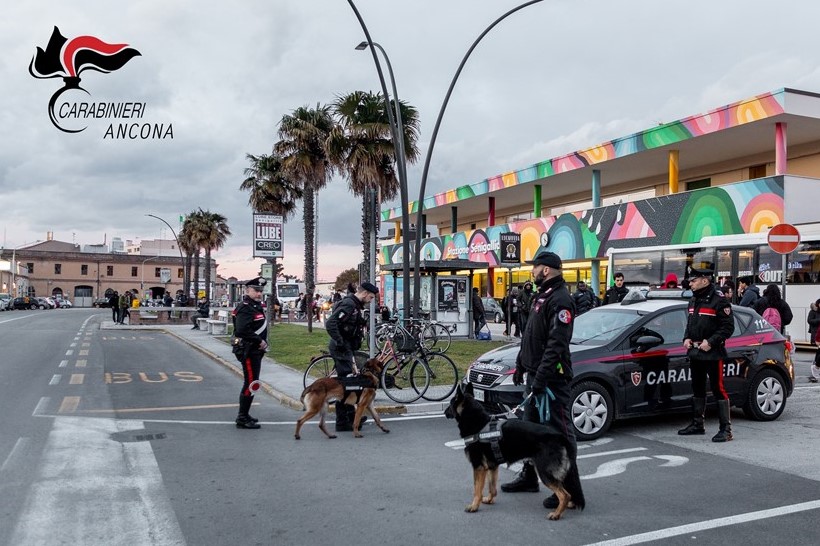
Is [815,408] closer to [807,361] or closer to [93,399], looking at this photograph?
[807,361]

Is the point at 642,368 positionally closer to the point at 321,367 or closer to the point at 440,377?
the point at 440,377

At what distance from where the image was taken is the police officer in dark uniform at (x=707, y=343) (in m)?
7.06

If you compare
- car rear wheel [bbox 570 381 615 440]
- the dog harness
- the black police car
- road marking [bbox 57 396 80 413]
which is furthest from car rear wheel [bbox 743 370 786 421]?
road marking [bbox 57 396 80 413]

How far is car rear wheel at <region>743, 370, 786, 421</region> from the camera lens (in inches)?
320

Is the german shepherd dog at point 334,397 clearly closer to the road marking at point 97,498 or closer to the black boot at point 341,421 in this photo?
the black boot at point 341,421

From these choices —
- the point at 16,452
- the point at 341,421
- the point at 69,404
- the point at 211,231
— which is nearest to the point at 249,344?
the point at 341,421

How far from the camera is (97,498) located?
5180 millimetres

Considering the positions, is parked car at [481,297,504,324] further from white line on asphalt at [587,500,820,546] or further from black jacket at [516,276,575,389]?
white line on asphalt at [587,500,820,546]

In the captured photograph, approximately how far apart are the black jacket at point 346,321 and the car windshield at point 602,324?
8.63ft

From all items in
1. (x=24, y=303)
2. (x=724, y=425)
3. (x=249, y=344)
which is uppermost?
(x=249, y=344)

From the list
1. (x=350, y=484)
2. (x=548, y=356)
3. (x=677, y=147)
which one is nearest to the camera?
(x=548, y=356)

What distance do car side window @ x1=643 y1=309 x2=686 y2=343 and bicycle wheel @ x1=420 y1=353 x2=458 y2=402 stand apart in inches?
117

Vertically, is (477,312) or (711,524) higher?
(477,312)

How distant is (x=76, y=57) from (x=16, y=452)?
16.9m
